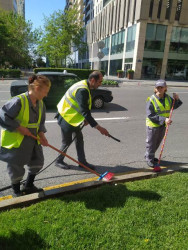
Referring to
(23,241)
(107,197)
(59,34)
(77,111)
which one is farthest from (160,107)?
(59,34)

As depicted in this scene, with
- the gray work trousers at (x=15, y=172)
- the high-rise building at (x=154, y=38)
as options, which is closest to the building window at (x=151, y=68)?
the high-rise building at (x=154, y=38)

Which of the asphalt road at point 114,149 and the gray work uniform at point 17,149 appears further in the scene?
the asphalt road at point 114,149

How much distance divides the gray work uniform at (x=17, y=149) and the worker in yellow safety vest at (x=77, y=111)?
0.78 metres

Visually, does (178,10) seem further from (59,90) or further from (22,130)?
(22,130)

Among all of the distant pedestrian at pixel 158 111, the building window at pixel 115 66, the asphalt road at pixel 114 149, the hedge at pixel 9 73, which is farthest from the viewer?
the building window at pixel 115 66

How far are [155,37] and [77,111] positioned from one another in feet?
93.6

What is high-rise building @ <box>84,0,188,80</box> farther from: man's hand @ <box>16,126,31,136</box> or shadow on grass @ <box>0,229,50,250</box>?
shadow on grass @ <box>0,229,50,250</box>

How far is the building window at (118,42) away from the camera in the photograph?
107ft

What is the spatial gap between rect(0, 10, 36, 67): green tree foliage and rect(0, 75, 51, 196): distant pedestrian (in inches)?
1163

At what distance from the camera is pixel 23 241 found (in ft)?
6.99

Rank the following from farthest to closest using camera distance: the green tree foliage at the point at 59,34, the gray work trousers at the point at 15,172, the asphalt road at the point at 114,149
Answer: the green tree foliage at the point at 59,34 → the asphalt road at the point at 114,149 → the gray work trousers at the point at 15,172

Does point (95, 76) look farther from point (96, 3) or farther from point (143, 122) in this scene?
point (96, 3)

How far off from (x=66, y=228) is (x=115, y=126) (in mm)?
4689

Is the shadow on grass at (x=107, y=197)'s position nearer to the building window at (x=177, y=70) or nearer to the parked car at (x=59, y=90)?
the parked car at (x=59, y=90)
